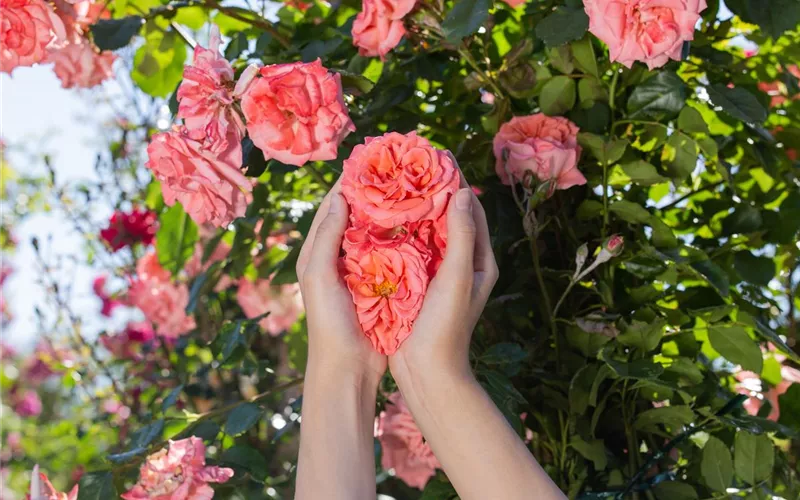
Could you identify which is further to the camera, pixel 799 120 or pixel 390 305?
pixel 799 120

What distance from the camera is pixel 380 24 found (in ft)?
3.36

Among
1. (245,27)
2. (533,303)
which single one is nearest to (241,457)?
(533,303)

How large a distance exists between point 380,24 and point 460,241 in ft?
1.27

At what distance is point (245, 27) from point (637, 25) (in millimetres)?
719

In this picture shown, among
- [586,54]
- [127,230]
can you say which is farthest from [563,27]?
[127,230]

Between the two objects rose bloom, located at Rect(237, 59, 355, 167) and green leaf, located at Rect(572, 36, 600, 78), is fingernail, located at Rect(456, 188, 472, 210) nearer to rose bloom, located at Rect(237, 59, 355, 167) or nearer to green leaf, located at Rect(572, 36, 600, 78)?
rose bloom, located at Rect(237, 59, 355, 167)

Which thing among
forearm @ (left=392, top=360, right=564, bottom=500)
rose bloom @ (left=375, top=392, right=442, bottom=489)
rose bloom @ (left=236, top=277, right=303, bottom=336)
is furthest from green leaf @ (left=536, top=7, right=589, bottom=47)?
rose bloom @ (left=236, top=277, right=303, bottom=336)

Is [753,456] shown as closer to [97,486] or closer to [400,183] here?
[400,183]

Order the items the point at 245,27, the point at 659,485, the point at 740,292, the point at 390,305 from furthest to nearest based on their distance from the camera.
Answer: the point at 245,27
the point at 740,292
the point at 659,485
the point at 390,305

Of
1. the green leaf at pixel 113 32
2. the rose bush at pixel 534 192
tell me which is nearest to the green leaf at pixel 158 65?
the rose bush at pixel 534 192

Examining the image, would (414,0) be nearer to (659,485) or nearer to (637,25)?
(637,25)

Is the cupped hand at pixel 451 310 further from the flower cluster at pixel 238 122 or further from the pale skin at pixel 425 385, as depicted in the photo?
the flower cluster at pixel 238 122

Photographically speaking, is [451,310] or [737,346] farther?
[737,346]

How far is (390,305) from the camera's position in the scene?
2.56 ft
